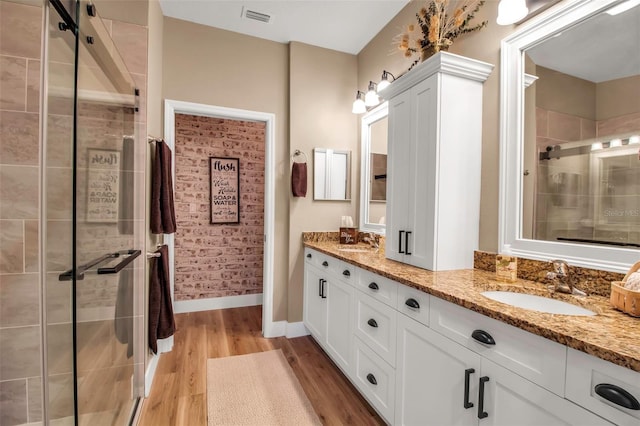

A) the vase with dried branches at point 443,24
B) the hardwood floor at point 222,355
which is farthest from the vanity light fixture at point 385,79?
the hardwood floor at point 222,355

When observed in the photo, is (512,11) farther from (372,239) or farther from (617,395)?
(372,239)

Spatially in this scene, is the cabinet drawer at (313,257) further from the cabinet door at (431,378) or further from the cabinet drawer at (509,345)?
the cabinet drawer at (509,345)

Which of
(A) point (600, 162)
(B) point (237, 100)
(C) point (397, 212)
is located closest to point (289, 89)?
(B) point (237, 100)

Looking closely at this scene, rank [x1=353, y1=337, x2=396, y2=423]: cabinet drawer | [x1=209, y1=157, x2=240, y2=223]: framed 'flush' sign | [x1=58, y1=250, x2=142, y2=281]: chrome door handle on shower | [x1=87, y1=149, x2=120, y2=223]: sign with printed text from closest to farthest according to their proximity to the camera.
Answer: [x1=58, y1=250, x2=142, y2=281]: chrome door handle on shower < [x1=87, y1=149, x2=120, y2=223]: sign with printed text < [x1=353, y1=337, x2=396, y2=423]: cabinet drawer < [x1=209, y1=157, x2=240, y2=223]: framed 'flush' sign

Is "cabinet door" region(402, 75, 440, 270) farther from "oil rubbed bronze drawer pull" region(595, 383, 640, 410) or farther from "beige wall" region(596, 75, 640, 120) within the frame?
"oil rubbed bronze drawer pull" region(595, 383, 640, 410)

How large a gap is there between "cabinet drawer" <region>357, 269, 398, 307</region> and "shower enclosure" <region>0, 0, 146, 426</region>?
4.52 ft

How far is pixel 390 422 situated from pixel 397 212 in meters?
1.19

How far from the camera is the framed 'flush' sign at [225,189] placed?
3.70 metres

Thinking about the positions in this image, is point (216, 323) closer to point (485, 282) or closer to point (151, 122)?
point (151, 122)

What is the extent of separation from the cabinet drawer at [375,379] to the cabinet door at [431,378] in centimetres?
6

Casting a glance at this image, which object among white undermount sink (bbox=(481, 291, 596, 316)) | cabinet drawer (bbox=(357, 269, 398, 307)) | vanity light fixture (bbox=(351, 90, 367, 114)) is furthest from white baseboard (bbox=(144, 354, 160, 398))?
vanity light fixture (bbox=(351, 90, 367, 114))

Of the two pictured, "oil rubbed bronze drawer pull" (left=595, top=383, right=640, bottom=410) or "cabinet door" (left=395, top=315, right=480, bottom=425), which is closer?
"oil rubbed bronze drawer pull" (left=595, top=383, right=640, bottom=410)

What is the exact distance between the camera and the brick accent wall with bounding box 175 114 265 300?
11.7 feet

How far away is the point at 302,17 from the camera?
2.55 metres
